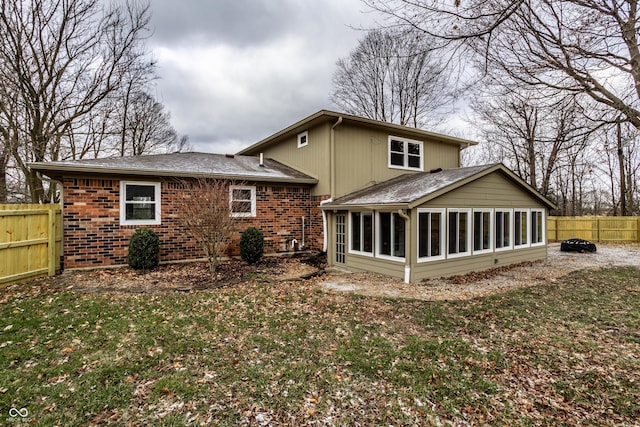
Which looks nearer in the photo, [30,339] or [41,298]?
[30,339]

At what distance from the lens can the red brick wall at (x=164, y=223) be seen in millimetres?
8312

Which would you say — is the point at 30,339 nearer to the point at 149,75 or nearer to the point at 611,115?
the point at 611,115

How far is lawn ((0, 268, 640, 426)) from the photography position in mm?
2852

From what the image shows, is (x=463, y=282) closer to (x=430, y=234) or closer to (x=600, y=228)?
(x=430, y=234)

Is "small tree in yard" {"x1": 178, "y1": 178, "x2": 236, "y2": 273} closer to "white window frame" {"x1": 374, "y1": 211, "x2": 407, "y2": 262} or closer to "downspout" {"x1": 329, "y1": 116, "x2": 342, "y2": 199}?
"downspout" {"x1": 329, "y1": 116, "x2": 342, "y2": 199}

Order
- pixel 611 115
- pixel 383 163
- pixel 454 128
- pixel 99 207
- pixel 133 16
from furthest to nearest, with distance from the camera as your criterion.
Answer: pixel 454 128, pixel 133 16, pixel 383 163, pixel 99 207, pixel 611 115

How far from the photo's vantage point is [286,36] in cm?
962

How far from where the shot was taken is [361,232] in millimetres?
9422

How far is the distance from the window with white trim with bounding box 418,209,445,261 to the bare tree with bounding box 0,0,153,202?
13.8m

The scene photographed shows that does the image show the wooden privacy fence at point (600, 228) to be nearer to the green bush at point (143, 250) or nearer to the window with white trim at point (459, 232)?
the window with white trim at point (459, 232)

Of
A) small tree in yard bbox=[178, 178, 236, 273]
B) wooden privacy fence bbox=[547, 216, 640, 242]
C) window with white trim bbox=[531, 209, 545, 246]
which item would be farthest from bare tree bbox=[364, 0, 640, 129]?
wooden privacy fence bbox=[547, 216, 640, 242]

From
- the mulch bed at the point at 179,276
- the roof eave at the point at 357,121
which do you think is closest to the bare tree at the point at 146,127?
the roof eave at the point at 357,121

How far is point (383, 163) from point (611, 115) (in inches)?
249

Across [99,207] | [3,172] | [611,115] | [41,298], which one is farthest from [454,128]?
[3,172]
